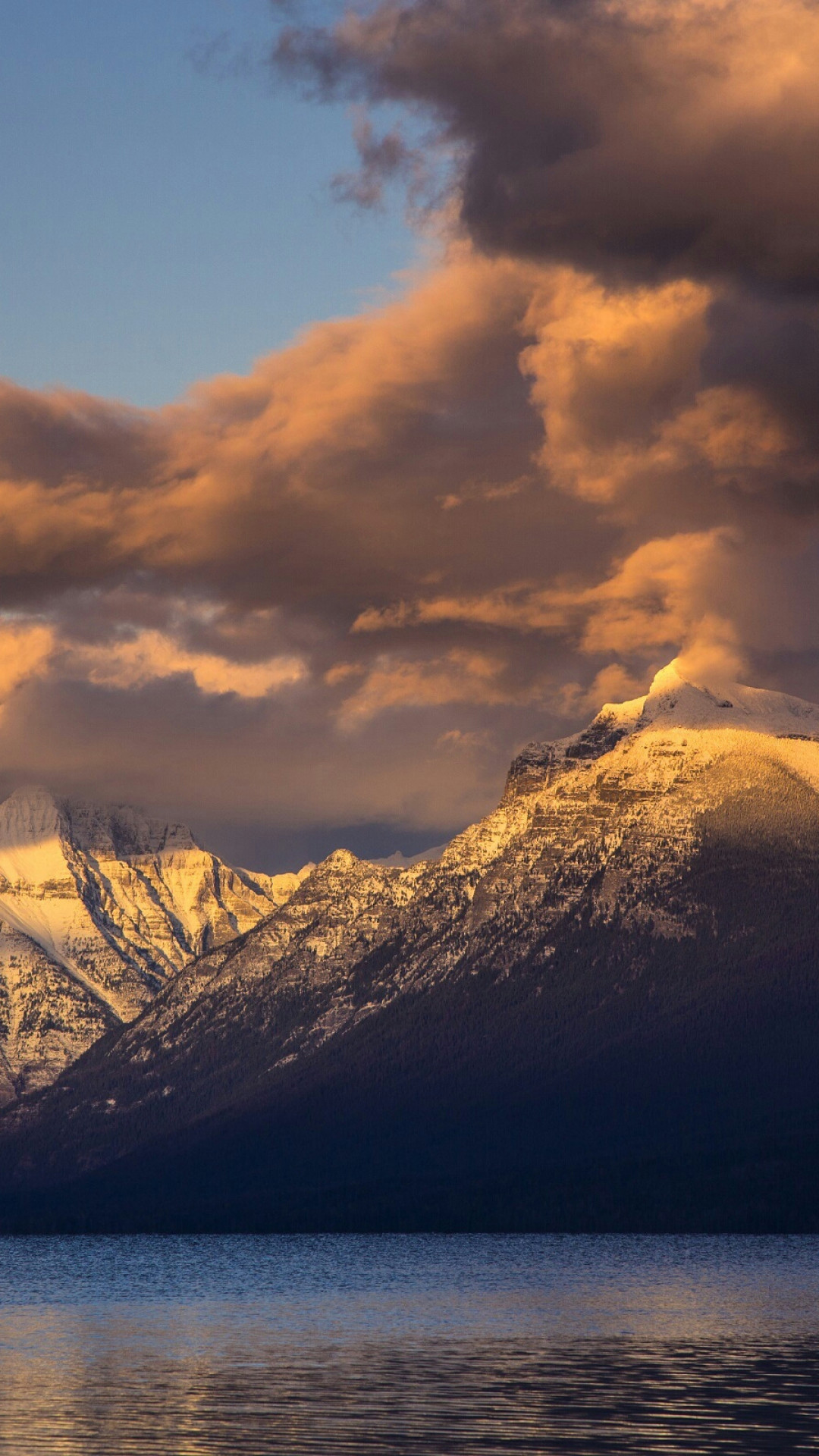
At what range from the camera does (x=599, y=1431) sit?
310 feet

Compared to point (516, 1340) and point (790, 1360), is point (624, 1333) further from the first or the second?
point (790, 1360)

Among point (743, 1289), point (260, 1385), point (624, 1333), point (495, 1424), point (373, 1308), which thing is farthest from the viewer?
point (743, 1289)

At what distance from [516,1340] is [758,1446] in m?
53.7

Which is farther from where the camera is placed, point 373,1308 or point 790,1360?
point 373,1308

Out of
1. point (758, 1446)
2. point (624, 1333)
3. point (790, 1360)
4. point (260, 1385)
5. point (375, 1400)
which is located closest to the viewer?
point (758, 1446)

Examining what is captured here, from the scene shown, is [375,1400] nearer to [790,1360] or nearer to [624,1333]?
[790,1360]

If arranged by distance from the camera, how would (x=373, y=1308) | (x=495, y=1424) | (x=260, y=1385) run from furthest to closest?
(x=373, y=1308) < (x=260, y=1385) < (x=495, y=1424)

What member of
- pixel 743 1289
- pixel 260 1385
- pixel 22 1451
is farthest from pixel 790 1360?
pixel 743 1289

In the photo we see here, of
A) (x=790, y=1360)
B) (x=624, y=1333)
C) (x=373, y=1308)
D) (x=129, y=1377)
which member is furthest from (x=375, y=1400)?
(x=373, y=1308)

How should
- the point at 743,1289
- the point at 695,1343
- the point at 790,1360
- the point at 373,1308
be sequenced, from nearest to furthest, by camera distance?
1. the point at 790,1360
2. the point at 695,1343
3. the point at 373,1308
4. the point at 743,1289

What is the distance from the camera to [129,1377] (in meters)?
122

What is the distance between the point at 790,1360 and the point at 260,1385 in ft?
108

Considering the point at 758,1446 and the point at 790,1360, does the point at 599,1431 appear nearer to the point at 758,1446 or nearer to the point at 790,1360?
the point at 758,1446

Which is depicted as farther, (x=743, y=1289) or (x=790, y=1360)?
(x=743, y=1289)
